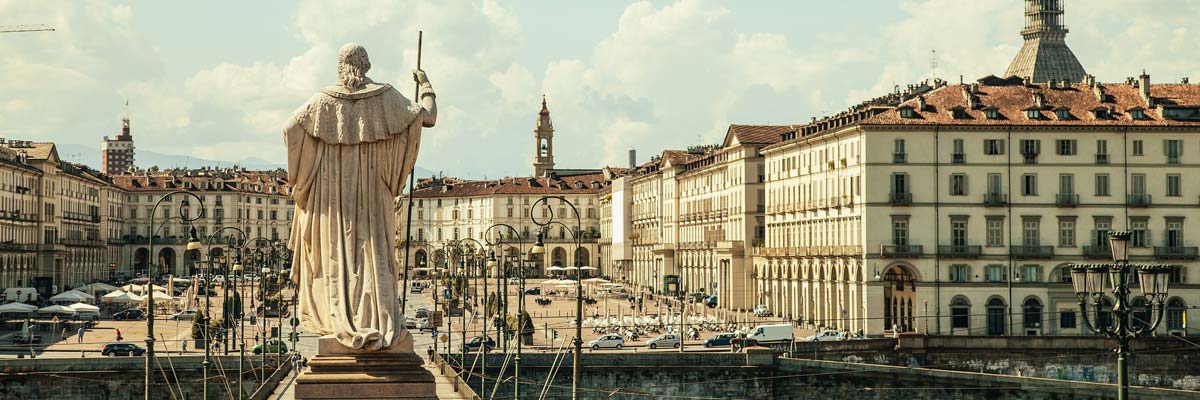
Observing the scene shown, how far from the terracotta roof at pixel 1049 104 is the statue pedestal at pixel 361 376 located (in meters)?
82.7

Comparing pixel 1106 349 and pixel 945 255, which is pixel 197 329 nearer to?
pixel 945 255

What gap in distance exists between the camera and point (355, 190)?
21.2 metres

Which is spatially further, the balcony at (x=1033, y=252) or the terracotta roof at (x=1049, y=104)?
the terracotta roof at (x=1049, y=104)

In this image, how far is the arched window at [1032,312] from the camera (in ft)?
330

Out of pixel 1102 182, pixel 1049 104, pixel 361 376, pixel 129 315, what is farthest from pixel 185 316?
pixel 361 376

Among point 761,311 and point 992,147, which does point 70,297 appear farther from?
point 992,147

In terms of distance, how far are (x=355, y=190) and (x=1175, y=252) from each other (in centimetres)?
8574

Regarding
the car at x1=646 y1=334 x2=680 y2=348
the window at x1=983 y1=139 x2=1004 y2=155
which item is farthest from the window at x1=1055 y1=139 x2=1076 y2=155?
the car at x1=646 y1=334 x2=680 y2=348

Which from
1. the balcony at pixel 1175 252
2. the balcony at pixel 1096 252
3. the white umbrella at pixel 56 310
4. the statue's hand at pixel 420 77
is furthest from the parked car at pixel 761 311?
the statue's hand at pixel 420 77

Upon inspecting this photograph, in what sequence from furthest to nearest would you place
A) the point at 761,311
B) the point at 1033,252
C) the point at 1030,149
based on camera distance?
the point at 761,311 < the point at 1030,149 < the point at 1033,252

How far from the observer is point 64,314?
122m

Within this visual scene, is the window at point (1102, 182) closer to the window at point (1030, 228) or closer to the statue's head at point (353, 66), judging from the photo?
the window at point (1030, 228)

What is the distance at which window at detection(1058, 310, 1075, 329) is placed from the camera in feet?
328

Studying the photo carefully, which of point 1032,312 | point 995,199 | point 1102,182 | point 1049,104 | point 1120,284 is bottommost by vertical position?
point 1032,312
